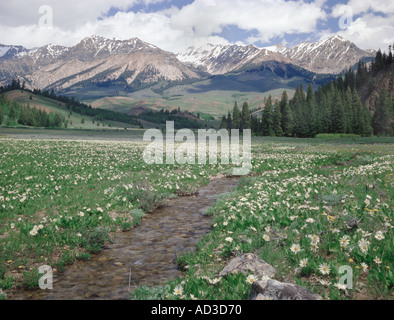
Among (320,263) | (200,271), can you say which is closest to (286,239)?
(320,263)

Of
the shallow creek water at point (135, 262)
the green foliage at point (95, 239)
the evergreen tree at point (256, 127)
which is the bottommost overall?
the shallow creek water at point (135, 262)

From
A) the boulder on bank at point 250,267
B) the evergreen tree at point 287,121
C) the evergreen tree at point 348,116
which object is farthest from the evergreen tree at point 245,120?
the boulder on bank at point 250,267

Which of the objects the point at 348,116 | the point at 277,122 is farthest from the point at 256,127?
the point at 348,116

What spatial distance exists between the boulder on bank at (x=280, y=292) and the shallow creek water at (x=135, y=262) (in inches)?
118

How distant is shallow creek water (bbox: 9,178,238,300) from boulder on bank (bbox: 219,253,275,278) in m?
1.70

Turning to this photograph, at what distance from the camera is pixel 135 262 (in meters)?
8.12

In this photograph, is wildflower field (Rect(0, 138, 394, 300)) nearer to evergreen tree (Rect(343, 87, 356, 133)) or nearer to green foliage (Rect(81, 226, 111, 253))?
green foliage (Rect(81, 226, 111, 253))

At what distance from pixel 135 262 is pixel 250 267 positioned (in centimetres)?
359

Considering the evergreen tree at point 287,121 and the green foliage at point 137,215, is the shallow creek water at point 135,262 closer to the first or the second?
the green foliage at point 137,215

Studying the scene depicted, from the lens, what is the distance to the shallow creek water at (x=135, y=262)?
21.7ft

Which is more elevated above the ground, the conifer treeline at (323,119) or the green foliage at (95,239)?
the conifer treeline at (323,119)

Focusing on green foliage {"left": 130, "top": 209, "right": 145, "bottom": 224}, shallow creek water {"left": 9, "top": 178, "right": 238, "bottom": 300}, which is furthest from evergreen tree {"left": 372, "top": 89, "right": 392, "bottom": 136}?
green foliage {"left": 130, "top": 209, "right": 145, "bottom": 224}

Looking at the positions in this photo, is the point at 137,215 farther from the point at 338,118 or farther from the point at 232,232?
the point at 338,118
